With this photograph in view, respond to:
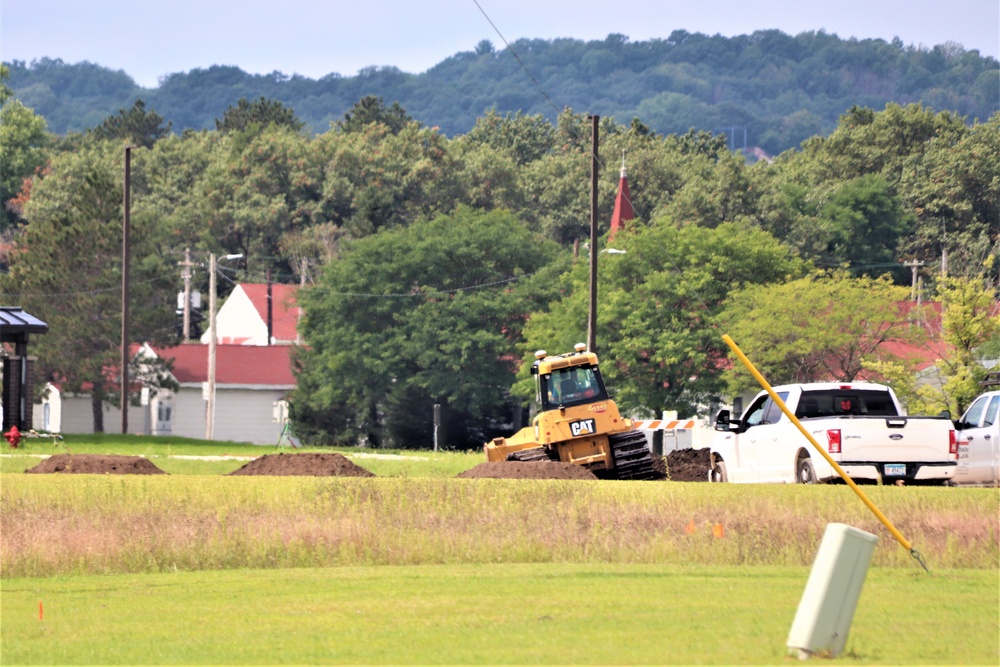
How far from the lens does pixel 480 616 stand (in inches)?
494

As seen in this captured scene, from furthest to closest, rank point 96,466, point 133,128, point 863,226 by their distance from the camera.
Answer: point 133,128 → point 863,226 → point 96,466

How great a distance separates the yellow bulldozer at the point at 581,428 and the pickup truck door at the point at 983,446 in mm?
6150

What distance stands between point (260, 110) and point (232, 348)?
169ft

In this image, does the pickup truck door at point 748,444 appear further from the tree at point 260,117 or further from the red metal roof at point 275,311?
the tree at point 260,117

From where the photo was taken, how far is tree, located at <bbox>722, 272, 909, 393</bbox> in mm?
52750

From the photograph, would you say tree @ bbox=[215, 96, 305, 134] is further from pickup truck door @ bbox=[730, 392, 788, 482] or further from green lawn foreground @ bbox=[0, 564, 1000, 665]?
green lawn foreground @ bbox=[0, 564, 1000, 665]

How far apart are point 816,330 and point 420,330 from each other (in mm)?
21591

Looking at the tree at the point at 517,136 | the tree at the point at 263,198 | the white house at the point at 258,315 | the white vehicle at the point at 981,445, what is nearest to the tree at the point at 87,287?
the white house at the point at 258,315

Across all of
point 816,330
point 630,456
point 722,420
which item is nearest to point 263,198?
point 816,330

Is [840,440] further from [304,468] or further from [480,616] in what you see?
[304,468]

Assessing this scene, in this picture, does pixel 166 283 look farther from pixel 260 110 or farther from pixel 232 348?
pixel 260 110

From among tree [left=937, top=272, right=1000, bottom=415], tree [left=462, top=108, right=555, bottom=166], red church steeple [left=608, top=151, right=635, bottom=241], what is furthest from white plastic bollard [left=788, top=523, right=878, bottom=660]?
tree [left=462, top=108, right=555, bottom=166]

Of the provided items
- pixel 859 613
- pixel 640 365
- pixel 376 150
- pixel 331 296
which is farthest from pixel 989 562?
pixel 376 150

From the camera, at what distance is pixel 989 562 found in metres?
15.8
